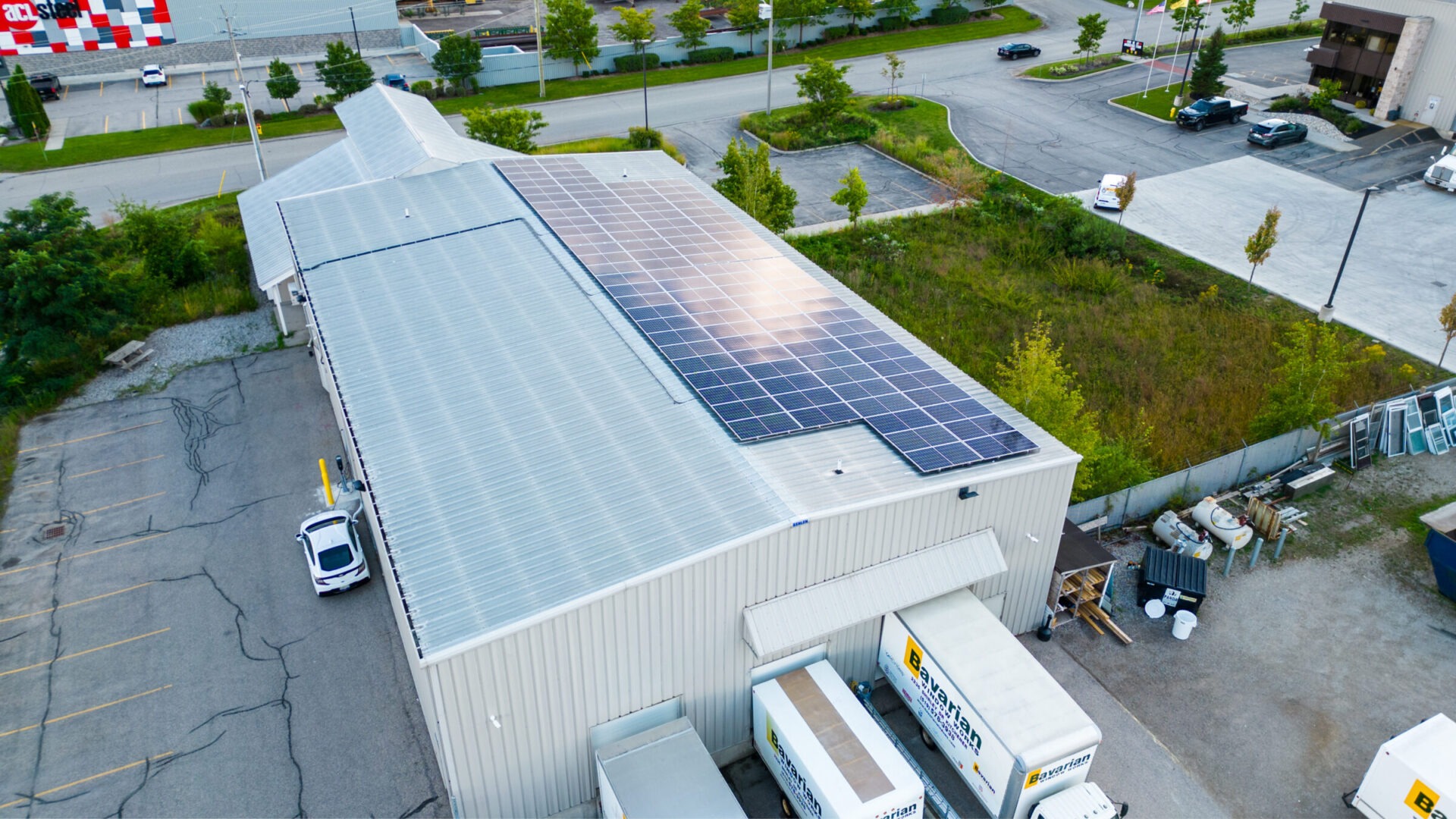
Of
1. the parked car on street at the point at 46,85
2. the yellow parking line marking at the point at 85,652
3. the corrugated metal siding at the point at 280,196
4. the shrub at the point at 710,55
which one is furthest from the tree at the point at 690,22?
the yellow parking line marking at the point at 85,652

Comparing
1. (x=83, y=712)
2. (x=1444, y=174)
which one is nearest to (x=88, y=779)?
(x=83, y=712)

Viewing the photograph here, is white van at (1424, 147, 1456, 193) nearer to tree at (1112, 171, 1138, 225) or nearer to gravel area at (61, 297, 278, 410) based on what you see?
tree at (1112, 171, 1138, 225)

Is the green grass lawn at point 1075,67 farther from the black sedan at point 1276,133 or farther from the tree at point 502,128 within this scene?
the tree at point 502,128

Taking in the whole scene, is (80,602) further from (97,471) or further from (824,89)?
(824,89)

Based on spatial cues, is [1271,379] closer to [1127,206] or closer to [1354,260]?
[1354,260]

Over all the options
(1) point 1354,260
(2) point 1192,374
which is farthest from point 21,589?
(1) point 1354,260

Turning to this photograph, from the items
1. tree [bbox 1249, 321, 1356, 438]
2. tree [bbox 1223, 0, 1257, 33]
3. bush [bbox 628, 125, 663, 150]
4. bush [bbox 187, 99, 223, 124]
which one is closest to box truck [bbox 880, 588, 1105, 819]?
tree [bbox 1249, 321, 1356, 438]
